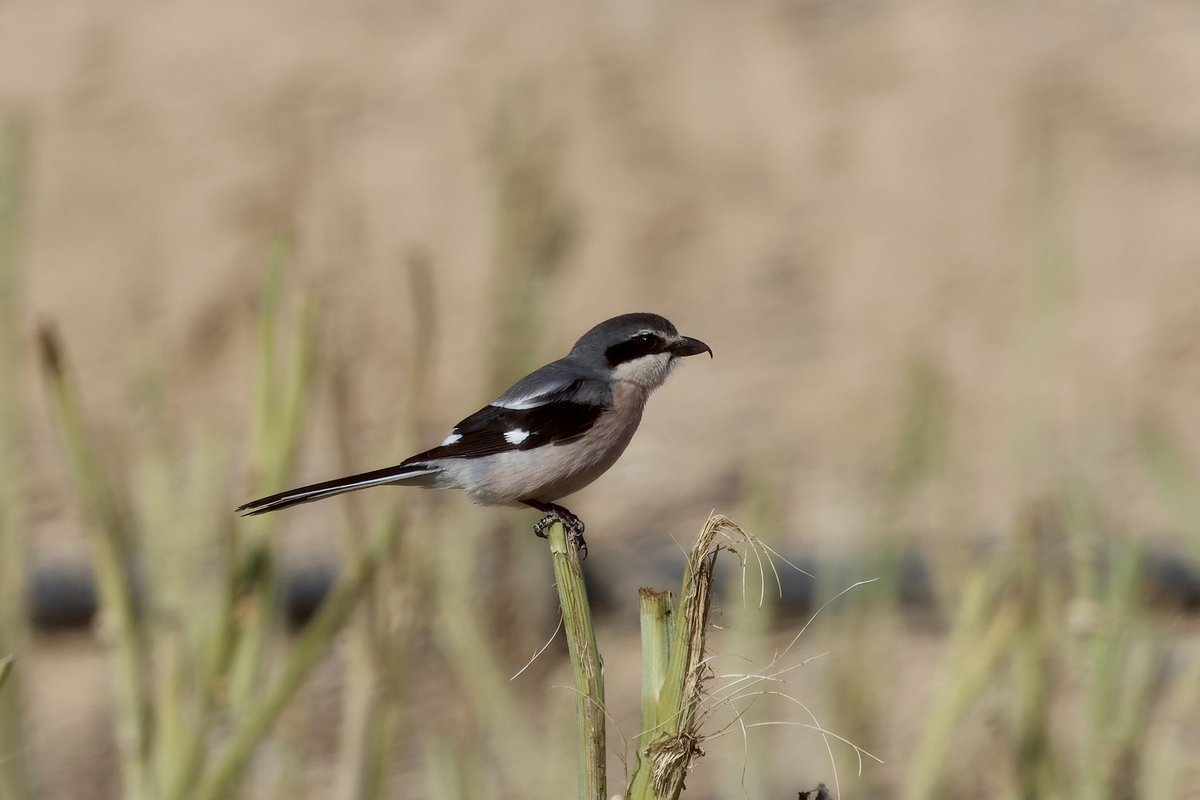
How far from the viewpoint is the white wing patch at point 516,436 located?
7.97 feet

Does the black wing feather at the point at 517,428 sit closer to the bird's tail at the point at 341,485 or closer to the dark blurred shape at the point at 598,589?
the bird's tail at the point at 341,485

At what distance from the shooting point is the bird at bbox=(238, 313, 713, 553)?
237 cm

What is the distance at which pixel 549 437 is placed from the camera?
2.43m

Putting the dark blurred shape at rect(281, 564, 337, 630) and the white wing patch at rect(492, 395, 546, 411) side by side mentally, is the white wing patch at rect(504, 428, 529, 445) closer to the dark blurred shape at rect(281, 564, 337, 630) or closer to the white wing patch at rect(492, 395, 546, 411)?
the white wing patch at rect(492, 395, 546, 411)

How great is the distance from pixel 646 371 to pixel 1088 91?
207 inches

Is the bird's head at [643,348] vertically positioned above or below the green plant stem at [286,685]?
above

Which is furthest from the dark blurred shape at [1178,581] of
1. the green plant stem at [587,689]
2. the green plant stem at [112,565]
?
the green plant stem at [587,689]

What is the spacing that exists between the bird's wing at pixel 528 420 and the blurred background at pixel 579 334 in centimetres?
17

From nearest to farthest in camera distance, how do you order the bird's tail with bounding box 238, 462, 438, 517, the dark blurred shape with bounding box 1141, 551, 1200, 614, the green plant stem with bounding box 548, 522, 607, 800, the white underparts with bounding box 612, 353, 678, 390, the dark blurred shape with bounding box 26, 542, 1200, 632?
1. the green plant stem with bounding box 548, 522, 607, 800
2. the bird's tail with bounding box 238, 462, 438, 517
3. the white underparts with bounding box 612, 353, 678, 390
4. the dark blurred shape with bounding box 1141, 551, 1200, 614
5. the dark blurred shape with bounding box 26, 542, 1200, 632

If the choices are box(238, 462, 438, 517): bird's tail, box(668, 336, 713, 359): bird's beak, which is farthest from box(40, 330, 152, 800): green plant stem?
box(668, 336, 713, 359): bird's beak

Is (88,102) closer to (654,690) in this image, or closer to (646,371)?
(646,371)

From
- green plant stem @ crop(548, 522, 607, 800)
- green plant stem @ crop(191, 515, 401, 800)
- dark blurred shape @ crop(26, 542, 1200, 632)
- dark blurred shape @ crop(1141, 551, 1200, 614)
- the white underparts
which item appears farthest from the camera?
dark blurred shape @ crop(26, 542, 1200, 632)

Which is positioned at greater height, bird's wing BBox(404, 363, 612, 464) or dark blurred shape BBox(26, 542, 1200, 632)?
bird's wing BBox(404, 363, 612, 464)

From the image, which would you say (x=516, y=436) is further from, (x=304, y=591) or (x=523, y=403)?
(x=304, y=591)
